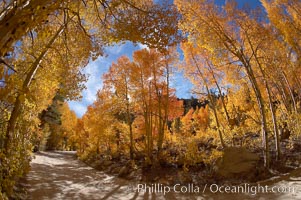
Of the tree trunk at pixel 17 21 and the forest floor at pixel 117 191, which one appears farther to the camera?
the forest floor at pixel 117 191

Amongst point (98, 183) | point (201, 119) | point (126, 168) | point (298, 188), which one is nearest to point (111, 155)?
point (126, 168)

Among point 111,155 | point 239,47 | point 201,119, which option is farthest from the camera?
point 201,119

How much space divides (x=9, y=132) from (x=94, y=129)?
12.3m

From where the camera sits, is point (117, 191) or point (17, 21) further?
point (117, 191)

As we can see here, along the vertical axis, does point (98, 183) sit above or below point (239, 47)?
below

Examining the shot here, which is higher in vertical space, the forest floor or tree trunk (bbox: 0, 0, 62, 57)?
tree trunk (bbox: 0, 0, 62, 57)

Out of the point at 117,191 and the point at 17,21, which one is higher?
the point at 17,21

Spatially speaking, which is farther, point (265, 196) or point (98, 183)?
point (98, 183)

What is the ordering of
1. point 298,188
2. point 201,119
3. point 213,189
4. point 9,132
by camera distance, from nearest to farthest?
point 9,132 < point 298,188 < point 213,189 < point 201,119

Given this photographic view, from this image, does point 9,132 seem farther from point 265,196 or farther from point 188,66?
point 188,66

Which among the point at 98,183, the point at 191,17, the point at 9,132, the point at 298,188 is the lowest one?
the point at 98,183

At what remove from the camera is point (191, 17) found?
29.8ft

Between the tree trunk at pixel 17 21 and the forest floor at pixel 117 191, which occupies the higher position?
the tree trunk at pixel 17 21

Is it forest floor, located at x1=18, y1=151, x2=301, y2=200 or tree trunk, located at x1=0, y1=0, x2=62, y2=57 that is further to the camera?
forest floor, located at x1=18, y1=151, x2=301, y2=200
